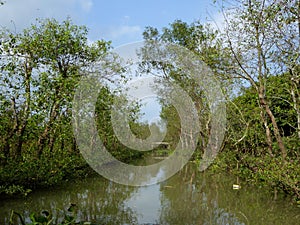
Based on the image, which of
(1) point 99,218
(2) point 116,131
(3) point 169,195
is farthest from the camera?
(2) point 116,131

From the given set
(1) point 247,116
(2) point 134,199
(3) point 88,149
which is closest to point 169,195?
(2) point 134,199

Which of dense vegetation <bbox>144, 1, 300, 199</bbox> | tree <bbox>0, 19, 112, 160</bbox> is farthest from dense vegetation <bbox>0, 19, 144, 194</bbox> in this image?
dense vegetation <bbox>144, 1, 300, 199</bbox>

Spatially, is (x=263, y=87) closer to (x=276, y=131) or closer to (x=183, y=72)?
(x=276, y=131)

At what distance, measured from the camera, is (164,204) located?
7.64m

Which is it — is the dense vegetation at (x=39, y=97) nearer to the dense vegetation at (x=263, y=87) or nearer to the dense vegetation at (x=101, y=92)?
the dense vegetation at (x=101, y=92)

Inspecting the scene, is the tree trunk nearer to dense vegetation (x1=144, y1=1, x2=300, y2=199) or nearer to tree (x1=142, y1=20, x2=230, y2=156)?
dense vegetation (x1=144, y1=1, x2=300, y2=199)

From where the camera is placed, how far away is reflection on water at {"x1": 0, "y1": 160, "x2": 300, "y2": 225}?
6266mm

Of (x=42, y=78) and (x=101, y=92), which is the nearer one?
(x=42, y=78)

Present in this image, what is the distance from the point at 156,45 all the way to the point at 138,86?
4.14m

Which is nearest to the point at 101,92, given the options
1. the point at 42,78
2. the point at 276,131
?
the point at 42,78

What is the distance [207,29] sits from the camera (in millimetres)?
12922

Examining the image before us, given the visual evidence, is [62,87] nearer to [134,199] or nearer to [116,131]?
[134,199]

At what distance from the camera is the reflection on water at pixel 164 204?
6.27 metres

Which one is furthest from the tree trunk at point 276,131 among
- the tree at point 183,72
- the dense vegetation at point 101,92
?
the tree at point 183,72
